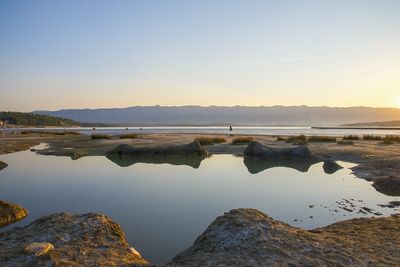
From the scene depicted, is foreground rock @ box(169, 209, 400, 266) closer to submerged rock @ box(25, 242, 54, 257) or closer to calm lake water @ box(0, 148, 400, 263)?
calm lake water @ box(0, 148, 400, 263)

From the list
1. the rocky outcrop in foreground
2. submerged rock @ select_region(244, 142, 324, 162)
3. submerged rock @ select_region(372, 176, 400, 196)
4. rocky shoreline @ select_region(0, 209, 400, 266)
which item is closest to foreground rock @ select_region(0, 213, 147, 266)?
rocky shoreline @ select_region(0, 209, 400, 266)

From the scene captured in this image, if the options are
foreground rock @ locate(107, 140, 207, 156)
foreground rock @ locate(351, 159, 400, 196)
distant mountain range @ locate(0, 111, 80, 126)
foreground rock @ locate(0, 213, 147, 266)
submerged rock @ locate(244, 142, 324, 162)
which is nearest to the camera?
foreground rock @ locate(0, 213, 147, 266)

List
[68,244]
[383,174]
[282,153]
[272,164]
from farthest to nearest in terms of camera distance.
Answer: [282,153]
[272,164]
[383,174]
[68,244]

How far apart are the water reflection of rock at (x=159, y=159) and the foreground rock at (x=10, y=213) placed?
11.0 m

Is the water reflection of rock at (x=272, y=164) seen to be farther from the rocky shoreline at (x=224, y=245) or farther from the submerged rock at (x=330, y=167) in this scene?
the rocky shoreline at (x=224, y=245)

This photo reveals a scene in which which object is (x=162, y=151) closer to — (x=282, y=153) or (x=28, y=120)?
(x=282, y=153)

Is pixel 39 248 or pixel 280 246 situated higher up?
pixel 39 248

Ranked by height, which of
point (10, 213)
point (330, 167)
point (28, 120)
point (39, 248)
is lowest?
point (330, 167)

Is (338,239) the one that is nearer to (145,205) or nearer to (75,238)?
(75,238)

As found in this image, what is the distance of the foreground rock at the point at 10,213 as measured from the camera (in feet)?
30.1

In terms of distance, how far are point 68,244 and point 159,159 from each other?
17.6 m

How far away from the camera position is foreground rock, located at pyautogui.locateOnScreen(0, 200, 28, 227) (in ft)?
30.1

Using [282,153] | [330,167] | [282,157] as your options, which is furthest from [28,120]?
[330,167]

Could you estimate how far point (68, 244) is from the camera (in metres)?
6.07
